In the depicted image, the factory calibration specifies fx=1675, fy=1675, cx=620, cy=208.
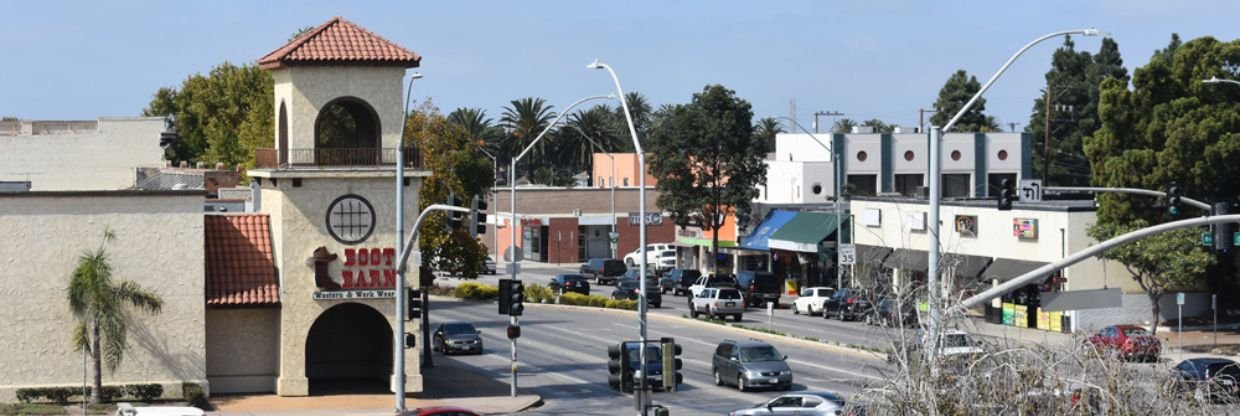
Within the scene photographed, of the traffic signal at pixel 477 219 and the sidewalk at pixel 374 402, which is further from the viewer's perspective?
the sidewalk at pixel 374 402

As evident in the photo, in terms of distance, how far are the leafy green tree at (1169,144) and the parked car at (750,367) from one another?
19709mm

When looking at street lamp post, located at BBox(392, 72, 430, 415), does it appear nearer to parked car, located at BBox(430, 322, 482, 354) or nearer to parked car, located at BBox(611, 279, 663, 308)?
parked car, located at BBox(430, 322, 482, 354)

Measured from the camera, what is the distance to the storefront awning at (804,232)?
85750 millimetres

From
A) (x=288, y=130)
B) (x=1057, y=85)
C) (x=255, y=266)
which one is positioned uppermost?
(x=1057, y=85)

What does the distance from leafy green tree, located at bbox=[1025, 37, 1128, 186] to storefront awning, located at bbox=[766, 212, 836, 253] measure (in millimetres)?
38681

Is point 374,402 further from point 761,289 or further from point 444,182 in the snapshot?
point 761,289

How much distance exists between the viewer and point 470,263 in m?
77.4

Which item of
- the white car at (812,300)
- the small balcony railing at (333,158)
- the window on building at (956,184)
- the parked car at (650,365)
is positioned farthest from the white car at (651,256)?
the small balcony railing at (333,158)

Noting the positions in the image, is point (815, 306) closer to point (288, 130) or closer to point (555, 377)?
point (555, 377)

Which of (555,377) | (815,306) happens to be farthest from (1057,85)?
(555,377)

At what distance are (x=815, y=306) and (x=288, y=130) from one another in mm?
37341

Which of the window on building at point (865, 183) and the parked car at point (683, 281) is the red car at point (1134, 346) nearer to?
the parked car at point (683, 281)

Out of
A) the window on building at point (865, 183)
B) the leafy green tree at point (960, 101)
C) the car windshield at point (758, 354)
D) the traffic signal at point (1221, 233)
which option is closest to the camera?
the traffic signal at point (1221, 233)

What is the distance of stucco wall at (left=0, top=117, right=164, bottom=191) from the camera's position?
243 ft
